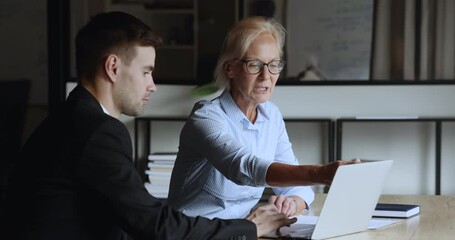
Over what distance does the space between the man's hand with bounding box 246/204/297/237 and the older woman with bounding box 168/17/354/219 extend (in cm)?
22

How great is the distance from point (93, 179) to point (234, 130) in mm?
854

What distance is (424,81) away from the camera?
4.79 metres

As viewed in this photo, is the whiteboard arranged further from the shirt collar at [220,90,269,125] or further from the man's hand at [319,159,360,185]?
the man's hand at [319,159,360,185]

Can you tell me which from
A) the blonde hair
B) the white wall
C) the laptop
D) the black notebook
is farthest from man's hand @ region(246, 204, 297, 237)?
the white wall

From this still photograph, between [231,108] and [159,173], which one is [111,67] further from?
[159,173]

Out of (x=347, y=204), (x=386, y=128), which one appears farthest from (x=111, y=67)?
(x=386, y=128)

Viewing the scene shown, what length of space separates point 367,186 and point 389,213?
1.31ft

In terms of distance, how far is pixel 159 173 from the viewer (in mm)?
4812

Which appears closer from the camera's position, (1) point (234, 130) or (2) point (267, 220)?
(2) point (267, 220)

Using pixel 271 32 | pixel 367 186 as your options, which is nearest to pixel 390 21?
pixel 271 32

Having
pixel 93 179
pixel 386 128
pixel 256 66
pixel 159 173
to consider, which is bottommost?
pixel 159 173

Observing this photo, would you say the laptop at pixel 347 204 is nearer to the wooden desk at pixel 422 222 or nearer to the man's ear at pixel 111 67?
the wooden desk at pixel 422 222

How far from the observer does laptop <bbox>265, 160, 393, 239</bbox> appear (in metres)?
2.20

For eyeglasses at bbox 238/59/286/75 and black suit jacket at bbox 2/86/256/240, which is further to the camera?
eyeglasses at bbox 238/59/286/75
